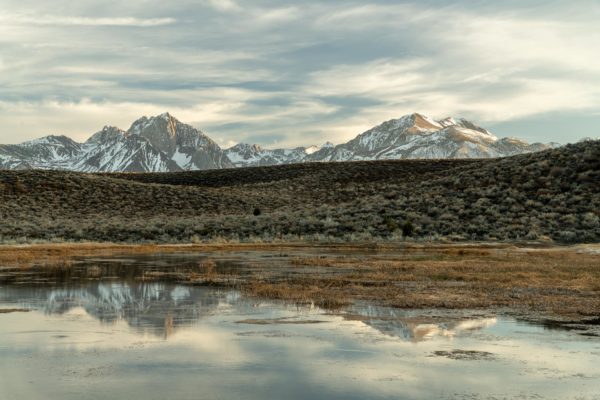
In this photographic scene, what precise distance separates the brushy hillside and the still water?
107 feet

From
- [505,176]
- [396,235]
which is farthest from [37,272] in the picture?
[505,176]

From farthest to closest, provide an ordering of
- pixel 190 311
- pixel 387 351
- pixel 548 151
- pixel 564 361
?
pixel 548 151, pixel 190 311, pixel 387 351, pixel 564 361

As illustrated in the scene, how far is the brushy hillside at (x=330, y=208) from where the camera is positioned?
50469 millimetres

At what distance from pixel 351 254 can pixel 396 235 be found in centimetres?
1344

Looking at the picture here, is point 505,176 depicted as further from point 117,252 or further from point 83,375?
point 83,375

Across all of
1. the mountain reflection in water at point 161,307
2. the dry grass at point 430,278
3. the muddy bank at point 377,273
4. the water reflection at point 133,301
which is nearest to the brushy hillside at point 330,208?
the muddy bank at point 377,273

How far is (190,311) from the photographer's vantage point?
53.1 ft

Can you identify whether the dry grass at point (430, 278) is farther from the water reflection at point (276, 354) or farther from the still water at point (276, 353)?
the water reflection at point (276, 354)

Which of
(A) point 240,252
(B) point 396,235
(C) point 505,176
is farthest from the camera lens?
(C) point 505,176

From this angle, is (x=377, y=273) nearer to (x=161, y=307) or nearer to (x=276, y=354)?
(x=161, y=307)

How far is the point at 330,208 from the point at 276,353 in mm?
52506

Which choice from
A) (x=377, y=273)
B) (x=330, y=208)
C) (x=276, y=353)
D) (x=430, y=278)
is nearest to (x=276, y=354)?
(x=276, y=353)

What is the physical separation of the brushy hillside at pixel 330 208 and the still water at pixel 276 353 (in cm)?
3263

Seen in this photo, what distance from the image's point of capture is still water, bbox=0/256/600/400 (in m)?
9.48
